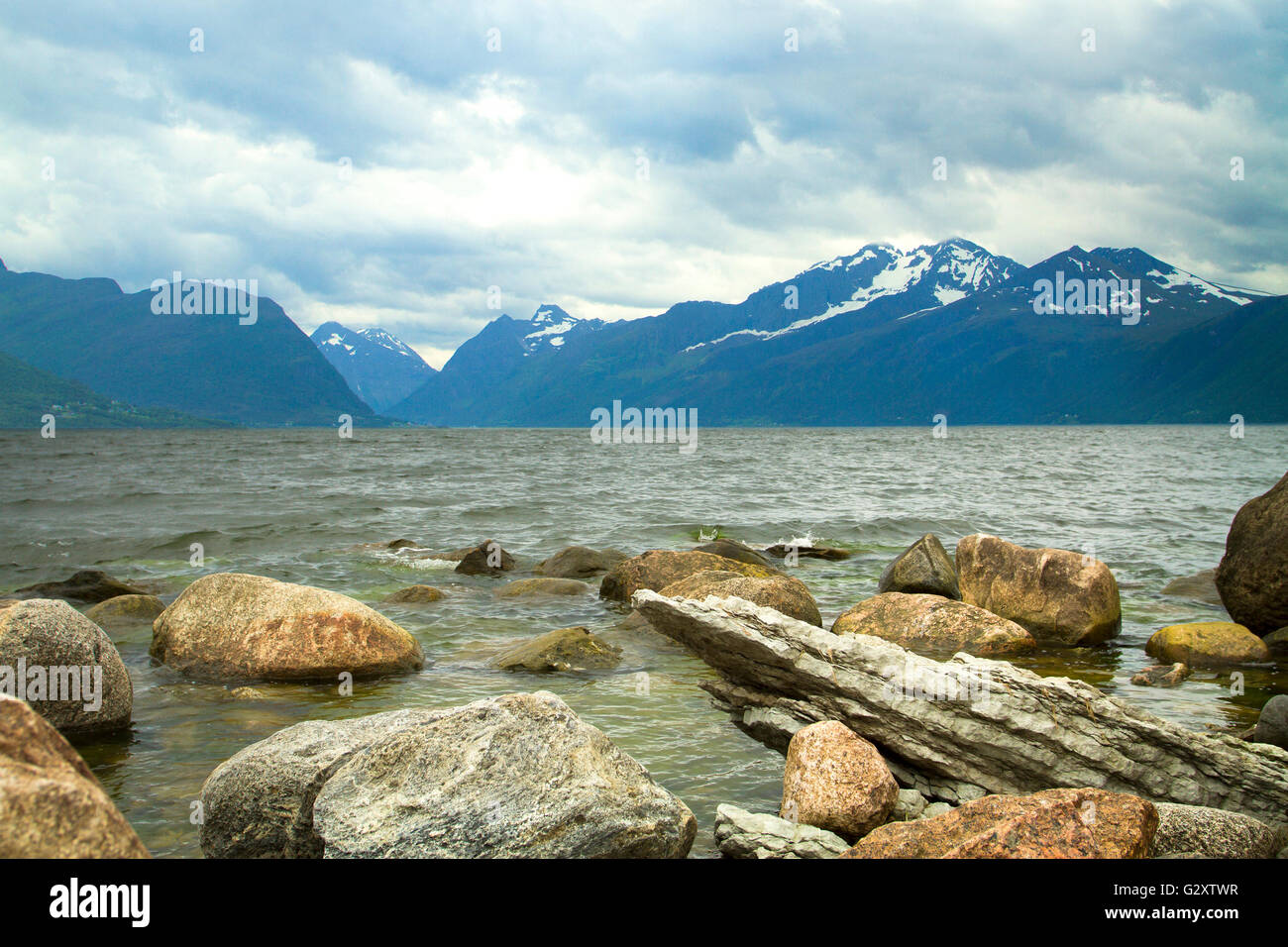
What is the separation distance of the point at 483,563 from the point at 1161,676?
537 inches

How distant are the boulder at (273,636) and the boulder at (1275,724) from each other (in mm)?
9407

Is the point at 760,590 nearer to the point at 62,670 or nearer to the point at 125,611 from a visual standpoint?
the point at 62,670

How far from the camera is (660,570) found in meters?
15.5

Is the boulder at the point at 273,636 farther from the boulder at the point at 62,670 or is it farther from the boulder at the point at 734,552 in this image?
the boulder at the point at 734,552

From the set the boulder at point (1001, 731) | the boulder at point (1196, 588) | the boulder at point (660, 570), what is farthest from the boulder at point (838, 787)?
the boulder at point (1196, 588)

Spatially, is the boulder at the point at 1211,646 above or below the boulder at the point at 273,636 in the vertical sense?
below

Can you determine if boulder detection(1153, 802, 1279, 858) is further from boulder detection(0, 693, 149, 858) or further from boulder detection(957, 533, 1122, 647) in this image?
boulder detection(957, 533, 1122, 647)

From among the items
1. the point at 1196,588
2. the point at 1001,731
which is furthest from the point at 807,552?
the point at 1001,731

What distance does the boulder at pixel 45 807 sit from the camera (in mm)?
3375

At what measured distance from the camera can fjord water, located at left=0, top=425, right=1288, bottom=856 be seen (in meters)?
8.22

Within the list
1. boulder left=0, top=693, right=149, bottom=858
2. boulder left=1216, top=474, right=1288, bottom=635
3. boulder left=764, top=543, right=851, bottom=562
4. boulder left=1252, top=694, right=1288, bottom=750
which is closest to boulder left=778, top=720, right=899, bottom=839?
boulder left=1252, top=694, right=1288, bottom=750

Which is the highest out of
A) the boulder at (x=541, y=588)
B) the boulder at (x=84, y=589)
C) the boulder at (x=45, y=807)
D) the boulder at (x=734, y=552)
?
the boulder at (x=45, y=807)

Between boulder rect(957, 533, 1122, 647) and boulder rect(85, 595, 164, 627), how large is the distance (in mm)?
14115
